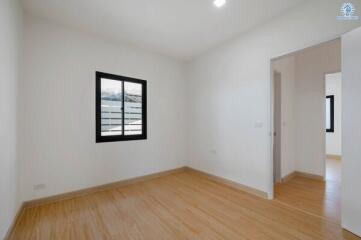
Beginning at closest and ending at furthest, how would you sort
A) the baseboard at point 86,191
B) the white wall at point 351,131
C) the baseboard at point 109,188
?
the white wall at point 351,131 → the baseboard at point 109,188 → the baseboard at point 86,191

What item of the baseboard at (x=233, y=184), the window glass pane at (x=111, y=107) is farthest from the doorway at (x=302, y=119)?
the window glass pane at (x=111, y=107)

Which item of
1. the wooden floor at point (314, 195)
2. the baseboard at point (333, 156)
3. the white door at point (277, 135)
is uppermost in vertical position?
the white door at point (277, 135)

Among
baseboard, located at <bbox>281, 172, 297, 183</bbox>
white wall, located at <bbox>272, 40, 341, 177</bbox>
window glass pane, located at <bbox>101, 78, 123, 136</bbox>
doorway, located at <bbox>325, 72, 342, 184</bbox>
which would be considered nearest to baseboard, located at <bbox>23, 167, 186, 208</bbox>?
window glass pane, located at <bbox>101, 78, 123, 136</bbox>

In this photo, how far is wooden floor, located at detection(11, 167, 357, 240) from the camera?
1.83 meters

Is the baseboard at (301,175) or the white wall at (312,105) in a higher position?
the white wall at (312,105)

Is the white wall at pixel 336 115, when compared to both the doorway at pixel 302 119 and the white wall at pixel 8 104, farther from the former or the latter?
the white wall at pixel 8 104

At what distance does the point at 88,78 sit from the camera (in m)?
2.92

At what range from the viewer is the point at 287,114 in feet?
11.9

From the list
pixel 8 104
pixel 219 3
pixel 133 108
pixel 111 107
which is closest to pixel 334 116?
pixel 219 3

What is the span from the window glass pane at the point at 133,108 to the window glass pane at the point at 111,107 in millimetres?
131

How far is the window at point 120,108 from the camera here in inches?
121

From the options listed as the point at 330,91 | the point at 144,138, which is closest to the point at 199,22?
the point at 144,138

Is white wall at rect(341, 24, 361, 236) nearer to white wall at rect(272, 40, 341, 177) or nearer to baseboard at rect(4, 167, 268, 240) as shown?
baseboard at rect(4, 167, 268, 240)

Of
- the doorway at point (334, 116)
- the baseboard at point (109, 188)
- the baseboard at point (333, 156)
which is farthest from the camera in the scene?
the doorway at point (334, 116)
